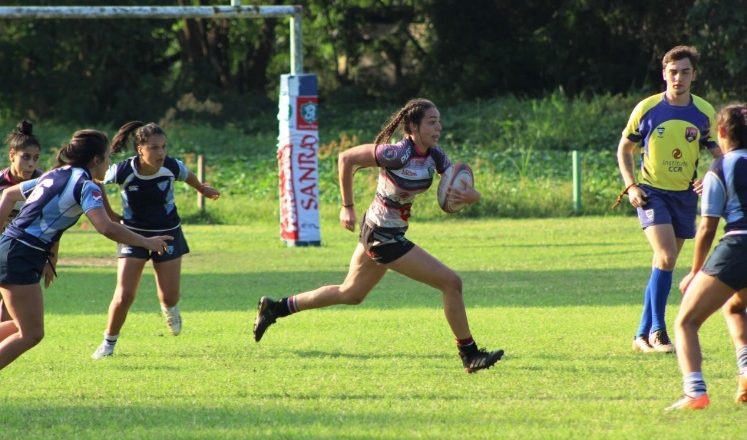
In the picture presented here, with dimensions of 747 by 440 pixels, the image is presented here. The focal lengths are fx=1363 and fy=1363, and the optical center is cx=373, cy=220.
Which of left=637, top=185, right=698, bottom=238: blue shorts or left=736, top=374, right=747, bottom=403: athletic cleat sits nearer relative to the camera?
left=736, top=374, right=747, bottom=403: athletic cleat

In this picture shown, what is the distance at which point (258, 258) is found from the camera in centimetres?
2039

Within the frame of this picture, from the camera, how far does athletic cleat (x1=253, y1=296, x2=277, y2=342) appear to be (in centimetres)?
980

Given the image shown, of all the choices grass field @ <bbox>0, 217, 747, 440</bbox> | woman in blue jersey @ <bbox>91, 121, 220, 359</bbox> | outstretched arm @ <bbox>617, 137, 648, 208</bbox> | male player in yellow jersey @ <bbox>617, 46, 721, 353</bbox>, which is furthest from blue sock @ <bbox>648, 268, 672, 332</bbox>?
woman in blue jersey @ <bbox>91, 121, 220, 359</bbox>

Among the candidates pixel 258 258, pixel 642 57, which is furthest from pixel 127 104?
pixel 258 258

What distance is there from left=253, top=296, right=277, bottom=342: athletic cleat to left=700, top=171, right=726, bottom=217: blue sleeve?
12.2 ft

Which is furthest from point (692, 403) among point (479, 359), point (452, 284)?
point (452, 284)

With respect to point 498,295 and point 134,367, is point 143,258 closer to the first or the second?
point 134,367

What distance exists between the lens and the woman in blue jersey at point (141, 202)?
33.0 feet

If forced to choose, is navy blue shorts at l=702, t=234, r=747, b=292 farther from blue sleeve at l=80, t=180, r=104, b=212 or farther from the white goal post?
the white goal post

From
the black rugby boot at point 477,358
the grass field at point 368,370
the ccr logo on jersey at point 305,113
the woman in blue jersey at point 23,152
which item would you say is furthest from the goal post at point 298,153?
the black rugby boot at point 477,358

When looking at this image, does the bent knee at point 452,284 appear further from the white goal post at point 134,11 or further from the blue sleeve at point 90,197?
the white goal post at point 134,11

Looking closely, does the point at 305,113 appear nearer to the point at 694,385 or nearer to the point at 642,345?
the point at 642,345

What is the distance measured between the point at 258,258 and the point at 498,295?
658 cm

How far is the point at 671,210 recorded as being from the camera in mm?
9727
